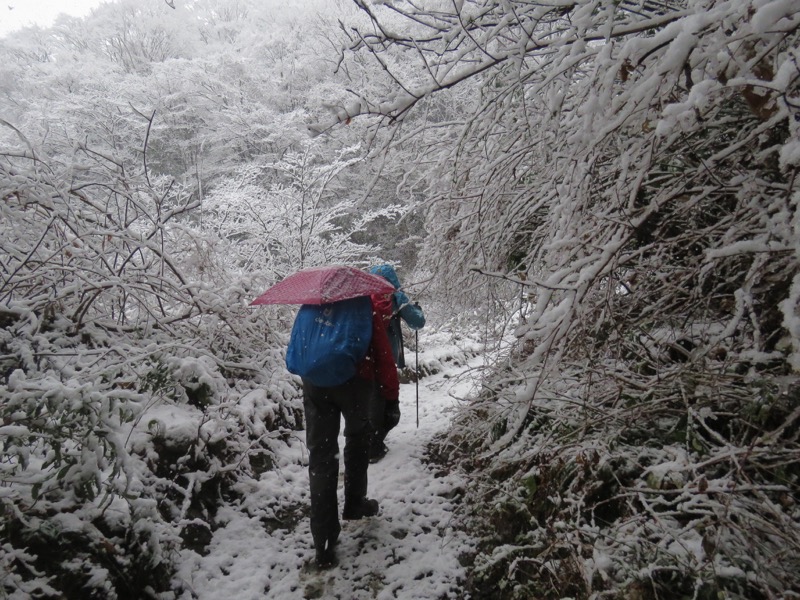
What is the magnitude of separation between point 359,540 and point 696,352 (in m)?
2.31

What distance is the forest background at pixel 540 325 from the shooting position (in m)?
1.26

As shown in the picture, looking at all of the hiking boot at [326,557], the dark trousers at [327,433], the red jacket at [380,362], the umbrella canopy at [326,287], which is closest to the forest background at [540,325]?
the umbrella canopy at [326,287]

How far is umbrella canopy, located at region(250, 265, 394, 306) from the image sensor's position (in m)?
2.27

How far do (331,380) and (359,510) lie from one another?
112 cm

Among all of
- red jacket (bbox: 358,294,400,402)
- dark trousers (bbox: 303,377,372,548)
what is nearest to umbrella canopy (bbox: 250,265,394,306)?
red jacket (bbox: 358,294,400,402)

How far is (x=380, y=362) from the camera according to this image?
8.76 ft

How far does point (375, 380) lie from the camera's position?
271 centimetres

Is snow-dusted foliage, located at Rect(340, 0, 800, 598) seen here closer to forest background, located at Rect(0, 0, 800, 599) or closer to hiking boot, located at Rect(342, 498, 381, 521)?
forest background, located at Rect(0, 0, 800, 599)

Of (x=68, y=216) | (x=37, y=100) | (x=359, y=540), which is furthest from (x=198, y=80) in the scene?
(x=359, y=540)

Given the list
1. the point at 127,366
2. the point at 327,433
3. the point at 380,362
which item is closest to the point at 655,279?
the point at 380,362

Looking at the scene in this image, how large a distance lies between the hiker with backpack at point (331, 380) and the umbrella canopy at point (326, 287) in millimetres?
129

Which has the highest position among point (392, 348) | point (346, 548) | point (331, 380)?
point (392, 348)

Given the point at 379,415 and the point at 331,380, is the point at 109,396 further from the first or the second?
the point at 379,415

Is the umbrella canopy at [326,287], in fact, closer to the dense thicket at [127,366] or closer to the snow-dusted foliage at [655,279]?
the dense thicket at [127,366]
